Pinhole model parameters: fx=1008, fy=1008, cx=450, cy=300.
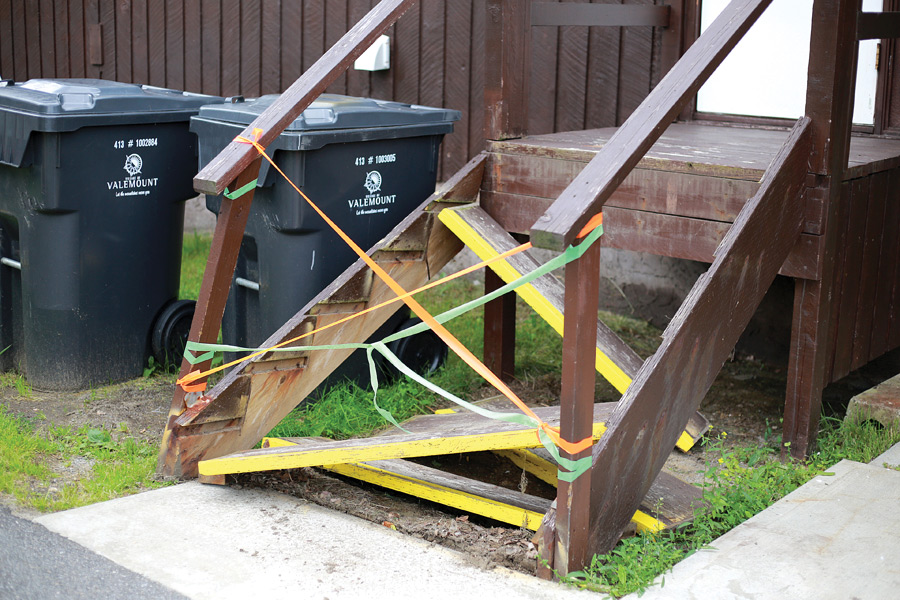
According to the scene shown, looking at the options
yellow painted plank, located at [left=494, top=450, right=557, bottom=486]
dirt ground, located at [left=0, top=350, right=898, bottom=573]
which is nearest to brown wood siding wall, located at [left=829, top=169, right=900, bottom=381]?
dirt ground, located at [left=0, top=350, right=898, bottom=573]

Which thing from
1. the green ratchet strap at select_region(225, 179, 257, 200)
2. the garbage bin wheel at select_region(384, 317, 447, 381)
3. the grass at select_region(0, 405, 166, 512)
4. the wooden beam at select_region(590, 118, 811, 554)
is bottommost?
the grass at select_region(0, 405, 166, 512)

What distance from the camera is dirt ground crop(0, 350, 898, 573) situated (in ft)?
10.1

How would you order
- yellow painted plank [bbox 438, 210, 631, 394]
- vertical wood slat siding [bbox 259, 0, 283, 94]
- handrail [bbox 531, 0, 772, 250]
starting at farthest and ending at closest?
vertical wood slat siding [bbox 259, 0, 283, 94], yellow painted plank [bbox 438, 210, 631, 394], handrail [bbox 531, 0, 772, 250]

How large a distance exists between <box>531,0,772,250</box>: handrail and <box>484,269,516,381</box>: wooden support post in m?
1.89

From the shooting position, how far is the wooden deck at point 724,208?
370 cm

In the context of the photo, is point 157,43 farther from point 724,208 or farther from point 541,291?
point 724,208

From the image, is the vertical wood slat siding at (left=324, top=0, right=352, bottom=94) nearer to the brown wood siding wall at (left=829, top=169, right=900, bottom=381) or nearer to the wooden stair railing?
the brown wood siding wall at (left=829, top=169, right=900, bottom=381)

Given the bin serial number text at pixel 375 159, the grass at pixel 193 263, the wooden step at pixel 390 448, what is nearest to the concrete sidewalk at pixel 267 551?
the wooden step at pixel 390 448

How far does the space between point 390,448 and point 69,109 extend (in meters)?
2.23

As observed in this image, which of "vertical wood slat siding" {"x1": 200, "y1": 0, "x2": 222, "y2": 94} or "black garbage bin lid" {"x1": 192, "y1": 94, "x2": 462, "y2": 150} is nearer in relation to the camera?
"black garbage bin lid" {"x1": 192, "y1": 94, "x2": 462, "y2": 150}

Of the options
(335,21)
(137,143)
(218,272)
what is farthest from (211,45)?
(218,272)

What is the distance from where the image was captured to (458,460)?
159 inches

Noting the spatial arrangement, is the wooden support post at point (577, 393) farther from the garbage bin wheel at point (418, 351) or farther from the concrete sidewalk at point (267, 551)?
the garbage bin wheel at point (418, 351)

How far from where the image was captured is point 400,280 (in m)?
4.09
